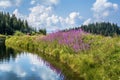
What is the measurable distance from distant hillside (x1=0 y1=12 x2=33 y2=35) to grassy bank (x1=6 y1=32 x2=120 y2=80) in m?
107

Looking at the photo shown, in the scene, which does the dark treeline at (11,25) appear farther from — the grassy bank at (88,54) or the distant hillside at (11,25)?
the grassy bank at (88,54)

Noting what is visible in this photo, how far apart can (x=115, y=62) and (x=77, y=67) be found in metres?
4.37

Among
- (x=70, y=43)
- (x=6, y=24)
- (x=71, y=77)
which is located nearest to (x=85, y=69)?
(x=71, y=77)

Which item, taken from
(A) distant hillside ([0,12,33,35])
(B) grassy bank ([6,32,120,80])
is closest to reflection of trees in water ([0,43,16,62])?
(B) grassy bank ([6,32,120,80])

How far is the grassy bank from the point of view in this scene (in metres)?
14.9

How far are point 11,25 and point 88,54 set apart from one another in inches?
5022

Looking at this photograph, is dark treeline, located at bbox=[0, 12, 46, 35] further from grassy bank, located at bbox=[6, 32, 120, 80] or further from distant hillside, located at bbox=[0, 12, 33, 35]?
grassy bank, located at bbox=[6, 32, 120, 80]

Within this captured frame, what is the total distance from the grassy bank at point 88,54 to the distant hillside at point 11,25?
10667cm

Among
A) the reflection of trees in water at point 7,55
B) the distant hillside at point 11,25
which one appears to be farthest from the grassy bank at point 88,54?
the distant hillside at point 11,25

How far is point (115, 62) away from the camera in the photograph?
599 inches

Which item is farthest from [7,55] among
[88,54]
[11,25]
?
[11,25]

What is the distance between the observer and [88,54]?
65.8ft

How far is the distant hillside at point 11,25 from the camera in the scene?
136875mm

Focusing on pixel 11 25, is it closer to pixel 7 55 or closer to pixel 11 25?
pixel 11 25
